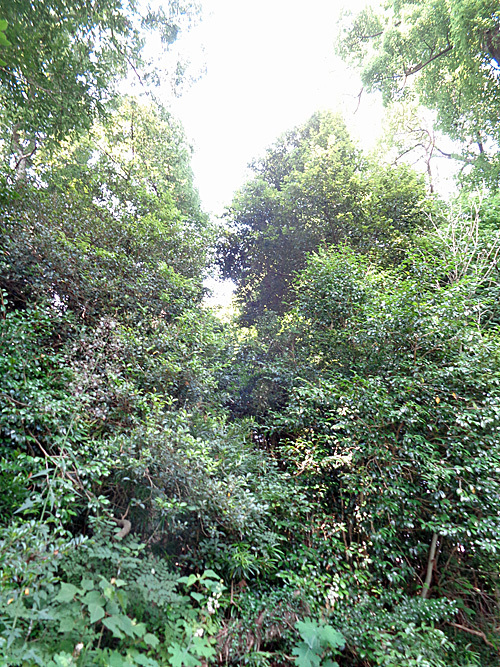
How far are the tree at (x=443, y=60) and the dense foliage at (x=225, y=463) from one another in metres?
3.08

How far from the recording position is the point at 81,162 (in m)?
7.01

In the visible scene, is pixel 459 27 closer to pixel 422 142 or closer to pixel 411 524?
pixel 422 142

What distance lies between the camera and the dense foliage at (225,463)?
2.21m

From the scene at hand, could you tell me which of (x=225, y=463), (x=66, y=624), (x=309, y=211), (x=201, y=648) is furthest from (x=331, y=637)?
(x=309, y=211)

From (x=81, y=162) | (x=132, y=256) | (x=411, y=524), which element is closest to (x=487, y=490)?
(x=411, y=524)

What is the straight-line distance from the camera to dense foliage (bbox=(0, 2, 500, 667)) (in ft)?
7.25

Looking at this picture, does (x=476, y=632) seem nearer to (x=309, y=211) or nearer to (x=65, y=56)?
(x=309, y=211)

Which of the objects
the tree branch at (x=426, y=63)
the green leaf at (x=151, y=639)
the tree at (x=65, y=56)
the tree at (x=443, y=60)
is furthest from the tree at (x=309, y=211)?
the green leaf at (x=151, y=639)

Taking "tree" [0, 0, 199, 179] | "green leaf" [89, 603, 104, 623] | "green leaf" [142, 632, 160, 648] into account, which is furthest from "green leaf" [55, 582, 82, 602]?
"tree" [0, 0, 199, 179]

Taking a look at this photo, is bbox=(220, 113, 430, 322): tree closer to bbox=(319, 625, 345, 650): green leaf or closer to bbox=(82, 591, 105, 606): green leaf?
bbox=(319, 625, 345, 650): green leaf

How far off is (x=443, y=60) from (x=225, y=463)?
30.2 feet

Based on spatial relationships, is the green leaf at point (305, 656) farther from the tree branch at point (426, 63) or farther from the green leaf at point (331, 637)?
the tree branch at point (426, 63)

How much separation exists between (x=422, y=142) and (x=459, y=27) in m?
5.51

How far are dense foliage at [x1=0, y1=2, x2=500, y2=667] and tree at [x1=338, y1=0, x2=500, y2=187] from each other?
3.08 metres
